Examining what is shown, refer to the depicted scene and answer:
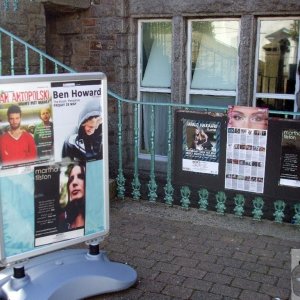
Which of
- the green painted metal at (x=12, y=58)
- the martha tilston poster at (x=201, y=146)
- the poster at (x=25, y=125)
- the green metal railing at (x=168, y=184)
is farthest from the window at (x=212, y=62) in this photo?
the poster at (x=25, y=125)

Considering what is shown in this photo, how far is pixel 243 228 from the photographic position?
5512mm

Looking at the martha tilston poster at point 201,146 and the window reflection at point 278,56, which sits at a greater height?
the window reflection at point 278,56

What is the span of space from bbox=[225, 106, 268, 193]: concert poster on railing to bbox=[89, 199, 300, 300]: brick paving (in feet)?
1.64

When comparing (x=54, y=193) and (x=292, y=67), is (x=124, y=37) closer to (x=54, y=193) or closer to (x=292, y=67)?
(x=292, y=67)

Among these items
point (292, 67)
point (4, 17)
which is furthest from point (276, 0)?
point (4, 17)

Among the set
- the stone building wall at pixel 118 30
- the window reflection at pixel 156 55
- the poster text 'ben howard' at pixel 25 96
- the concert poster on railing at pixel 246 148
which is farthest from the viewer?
the window reflection at pixel 156 55

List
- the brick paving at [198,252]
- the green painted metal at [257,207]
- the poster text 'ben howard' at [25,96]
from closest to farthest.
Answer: the poster text 'ben howard' at [25,96]
the brick paving at [198,252]
the green painted metal at [257,207]

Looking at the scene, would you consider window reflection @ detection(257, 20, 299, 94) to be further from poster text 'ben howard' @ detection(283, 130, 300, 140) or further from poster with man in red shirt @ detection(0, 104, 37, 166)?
poster with man in red shirt @ detection(0, 104, 37, 166)

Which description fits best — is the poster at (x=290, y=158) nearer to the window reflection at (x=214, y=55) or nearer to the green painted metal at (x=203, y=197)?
the green painted metal at (x=203, y=197)

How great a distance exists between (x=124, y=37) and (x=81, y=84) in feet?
11.6

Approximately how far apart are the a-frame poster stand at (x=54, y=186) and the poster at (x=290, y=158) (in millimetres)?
1940

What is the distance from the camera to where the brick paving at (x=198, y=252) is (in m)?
4.22

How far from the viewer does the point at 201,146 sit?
557 cm

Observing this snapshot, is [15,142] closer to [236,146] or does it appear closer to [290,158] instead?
[236,146]
